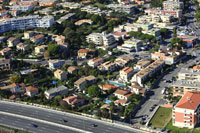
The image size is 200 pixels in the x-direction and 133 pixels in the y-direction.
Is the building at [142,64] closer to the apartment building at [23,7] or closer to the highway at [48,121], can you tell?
the highway at [48,121]

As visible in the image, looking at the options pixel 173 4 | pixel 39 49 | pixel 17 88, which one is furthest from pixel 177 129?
pixel 173 4

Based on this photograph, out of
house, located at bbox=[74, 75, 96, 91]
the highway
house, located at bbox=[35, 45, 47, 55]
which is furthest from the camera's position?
house, located at bbox=[35, 45, 47, 55]

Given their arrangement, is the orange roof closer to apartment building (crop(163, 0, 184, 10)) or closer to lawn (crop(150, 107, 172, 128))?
lawn (crop(150, 107, 172, 128))

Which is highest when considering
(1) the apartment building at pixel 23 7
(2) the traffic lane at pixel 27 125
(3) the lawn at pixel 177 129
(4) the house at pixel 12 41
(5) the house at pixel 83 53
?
(1) the apartment building at pixel 23 7

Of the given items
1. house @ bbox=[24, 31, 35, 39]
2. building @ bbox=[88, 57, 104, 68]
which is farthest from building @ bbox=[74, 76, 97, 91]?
house @ bbox=[24, 31, 35, 39]

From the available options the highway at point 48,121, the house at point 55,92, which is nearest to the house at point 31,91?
the house at point 55,92

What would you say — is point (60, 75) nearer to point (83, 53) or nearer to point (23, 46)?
point (83, 53)
